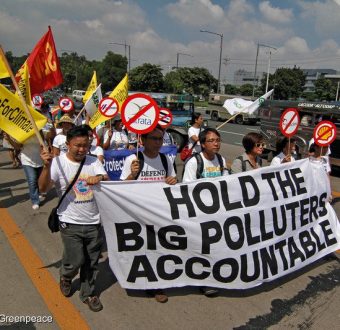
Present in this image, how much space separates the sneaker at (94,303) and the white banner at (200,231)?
0.27 m

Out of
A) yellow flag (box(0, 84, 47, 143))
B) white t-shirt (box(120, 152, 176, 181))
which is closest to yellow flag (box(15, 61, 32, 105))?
yellow flag (box(0, 84, 47, 143))

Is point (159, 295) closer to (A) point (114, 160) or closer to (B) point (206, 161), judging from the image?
(B) point (206, 161)

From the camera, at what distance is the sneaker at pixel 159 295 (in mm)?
3395

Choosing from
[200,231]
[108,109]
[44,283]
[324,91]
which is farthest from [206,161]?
[324,91]

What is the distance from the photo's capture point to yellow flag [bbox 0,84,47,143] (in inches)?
136

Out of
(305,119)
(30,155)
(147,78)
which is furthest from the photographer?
(147,78)

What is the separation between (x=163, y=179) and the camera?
341cm

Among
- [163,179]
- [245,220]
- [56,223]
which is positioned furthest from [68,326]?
[245,220]

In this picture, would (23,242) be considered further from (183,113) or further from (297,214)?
(183,113)

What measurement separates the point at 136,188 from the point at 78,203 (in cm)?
53

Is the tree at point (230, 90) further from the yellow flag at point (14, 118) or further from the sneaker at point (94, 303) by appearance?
the sneaker at point (94, 303)

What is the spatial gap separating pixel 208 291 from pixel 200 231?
0.64 meters

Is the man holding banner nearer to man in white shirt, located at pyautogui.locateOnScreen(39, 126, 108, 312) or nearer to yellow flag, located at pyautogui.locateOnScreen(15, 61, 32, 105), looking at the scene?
man in white shirt, located at pyautogui.locateOnScreen(39, 126, 108, 312)

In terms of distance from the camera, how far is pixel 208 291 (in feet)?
11.5
